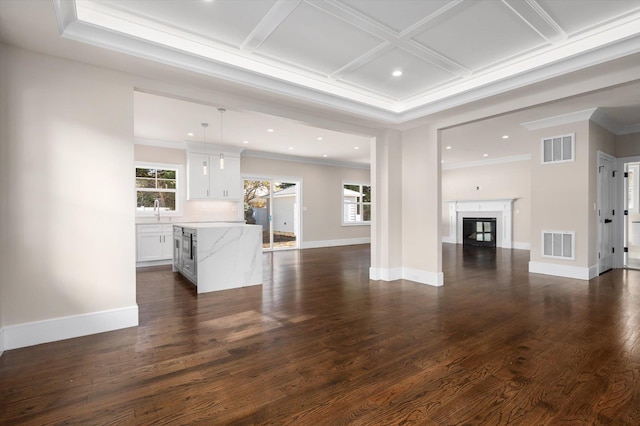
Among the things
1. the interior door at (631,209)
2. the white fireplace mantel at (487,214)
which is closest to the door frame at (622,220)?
the interior door at (631,209)

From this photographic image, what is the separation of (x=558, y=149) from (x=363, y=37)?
4466 mm

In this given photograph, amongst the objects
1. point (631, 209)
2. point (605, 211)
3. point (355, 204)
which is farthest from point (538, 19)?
point (355, 204)

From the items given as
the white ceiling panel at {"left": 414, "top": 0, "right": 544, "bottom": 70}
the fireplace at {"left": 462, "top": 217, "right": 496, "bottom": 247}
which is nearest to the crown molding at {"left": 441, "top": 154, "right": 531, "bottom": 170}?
the fireplace at {"left": 462, "top": 217, "right": 496, "bottom": 247}

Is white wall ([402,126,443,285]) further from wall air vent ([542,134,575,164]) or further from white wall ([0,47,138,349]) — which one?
white wall ([0,47,138,349])

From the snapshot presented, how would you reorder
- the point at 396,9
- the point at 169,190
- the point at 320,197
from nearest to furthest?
the point at 396,9 → the point at 169,190 → the point at 320,197

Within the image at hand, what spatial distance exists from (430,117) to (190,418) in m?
4.37

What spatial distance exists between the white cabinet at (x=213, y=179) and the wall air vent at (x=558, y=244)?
258 inches

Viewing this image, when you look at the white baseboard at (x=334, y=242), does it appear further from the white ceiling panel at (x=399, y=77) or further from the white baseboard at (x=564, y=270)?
the white ceiling panel at (x=399, y=77)

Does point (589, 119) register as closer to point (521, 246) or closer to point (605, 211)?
point (605, 211)

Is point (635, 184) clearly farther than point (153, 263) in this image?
No

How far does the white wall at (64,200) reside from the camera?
257 centimetres

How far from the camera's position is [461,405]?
1786 mm

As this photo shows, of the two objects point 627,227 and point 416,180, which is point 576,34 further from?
point 627,227

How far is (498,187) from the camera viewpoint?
31.0 ft
